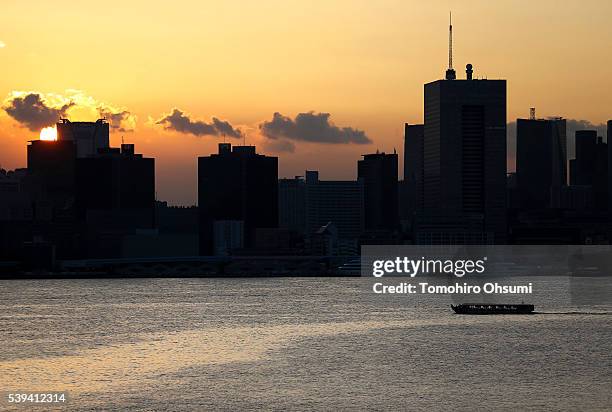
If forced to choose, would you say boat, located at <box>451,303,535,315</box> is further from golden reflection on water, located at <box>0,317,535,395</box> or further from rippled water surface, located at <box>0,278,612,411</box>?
Result: golden reflection on water, located at <box>0,317,535,395</box>

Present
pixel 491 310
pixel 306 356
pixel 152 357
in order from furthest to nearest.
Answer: pixel 491 310, pixel 306 356, pixel 152 357

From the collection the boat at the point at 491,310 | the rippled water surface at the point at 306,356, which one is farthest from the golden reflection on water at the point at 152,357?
the boat at the point at 491,310

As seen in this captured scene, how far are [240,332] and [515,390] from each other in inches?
1541

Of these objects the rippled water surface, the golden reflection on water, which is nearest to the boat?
the rippled water surface

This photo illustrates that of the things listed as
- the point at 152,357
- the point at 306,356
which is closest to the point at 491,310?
the point at 306,356

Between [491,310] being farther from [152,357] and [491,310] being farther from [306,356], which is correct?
[152,357]

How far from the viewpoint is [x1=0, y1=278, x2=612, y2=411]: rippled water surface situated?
64.6m

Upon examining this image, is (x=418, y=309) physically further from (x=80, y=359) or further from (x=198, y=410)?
(x=198, y=410)

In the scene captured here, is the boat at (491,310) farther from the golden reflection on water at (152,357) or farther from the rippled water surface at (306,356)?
the golden reflection on water at (152,357)

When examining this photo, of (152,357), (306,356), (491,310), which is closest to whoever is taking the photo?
(152,357)

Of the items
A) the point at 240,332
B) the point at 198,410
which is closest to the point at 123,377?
the point at 198,410

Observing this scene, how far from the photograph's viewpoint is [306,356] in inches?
3278

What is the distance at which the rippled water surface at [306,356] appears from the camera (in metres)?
64.6

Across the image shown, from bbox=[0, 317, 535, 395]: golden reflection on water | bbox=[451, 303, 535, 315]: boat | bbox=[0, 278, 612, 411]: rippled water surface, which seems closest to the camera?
bbox=[0, 278, 612, 411]: rippled water surface
